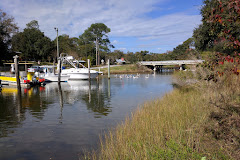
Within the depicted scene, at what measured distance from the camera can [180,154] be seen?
533cm

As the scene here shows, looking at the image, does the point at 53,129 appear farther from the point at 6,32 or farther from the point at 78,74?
the point at 6,32

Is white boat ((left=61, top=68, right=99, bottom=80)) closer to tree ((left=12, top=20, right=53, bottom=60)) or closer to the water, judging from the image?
the water

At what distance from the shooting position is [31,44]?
68.6 m

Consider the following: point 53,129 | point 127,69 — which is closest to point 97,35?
point 127,69

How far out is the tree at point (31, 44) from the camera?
67625mm

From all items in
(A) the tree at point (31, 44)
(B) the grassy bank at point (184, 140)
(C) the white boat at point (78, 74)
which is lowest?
(B) the grassy bank at point (184, 140)

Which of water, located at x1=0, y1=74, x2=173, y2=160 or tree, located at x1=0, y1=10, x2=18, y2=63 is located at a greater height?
tree, located at x1=0, y1=10, x2=18, y2=63

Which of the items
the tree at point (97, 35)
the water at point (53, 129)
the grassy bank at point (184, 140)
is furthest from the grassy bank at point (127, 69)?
the grassy bank at point (184, 140)

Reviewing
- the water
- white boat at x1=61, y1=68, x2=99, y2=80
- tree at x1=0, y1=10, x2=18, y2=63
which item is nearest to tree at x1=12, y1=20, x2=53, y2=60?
tree at x1=0, y1=10, x2=18, y2=63

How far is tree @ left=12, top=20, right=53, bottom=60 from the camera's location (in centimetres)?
6762

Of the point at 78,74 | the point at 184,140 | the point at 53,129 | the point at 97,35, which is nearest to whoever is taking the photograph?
the point at 184,140

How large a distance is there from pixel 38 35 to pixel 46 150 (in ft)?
224

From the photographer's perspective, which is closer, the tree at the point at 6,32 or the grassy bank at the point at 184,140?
the grassy bank at the point at 184,140

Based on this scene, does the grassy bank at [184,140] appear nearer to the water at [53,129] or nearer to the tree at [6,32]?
the water at [53,129]
